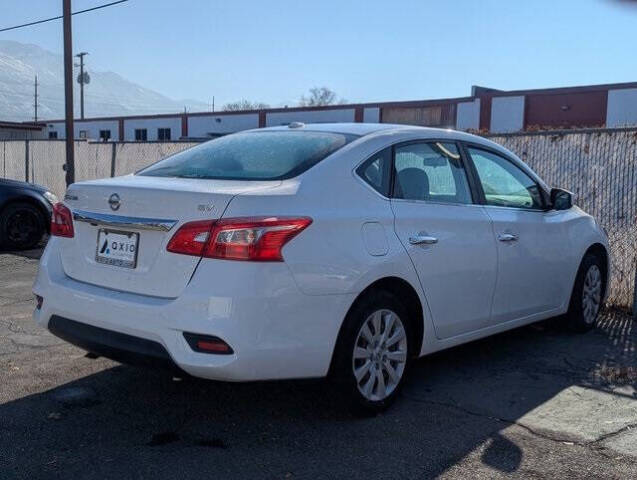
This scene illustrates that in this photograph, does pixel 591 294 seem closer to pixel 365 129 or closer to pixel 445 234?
pixel 445 234

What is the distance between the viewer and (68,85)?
14391 millimetres

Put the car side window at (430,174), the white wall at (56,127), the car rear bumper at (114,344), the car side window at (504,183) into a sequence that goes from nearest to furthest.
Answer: the car rear bumper at (114,344) → the car side window at (430,174) → the car side window at (504,183) → the white wall at (56,127)

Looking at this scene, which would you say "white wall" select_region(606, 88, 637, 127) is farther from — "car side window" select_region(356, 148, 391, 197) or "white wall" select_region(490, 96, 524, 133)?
"car side window" select_region(356, 148, 391, 197)

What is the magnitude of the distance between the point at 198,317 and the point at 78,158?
13.0 metres

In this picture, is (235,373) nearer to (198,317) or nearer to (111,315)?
(198,317)

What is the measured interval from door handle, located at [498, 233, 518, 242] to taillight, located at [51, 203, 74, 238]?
2800 mm

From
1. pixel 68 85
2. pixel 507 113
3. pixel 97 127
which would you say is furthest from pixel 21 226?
pixel 97 127

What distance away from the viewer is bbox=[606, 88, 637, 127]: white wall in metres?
30.5

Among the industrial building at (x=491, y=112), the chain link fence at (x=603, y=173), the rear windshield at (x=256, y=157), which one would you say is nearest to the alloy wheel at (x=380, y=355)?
the rear windshield at (x=256, y=157)

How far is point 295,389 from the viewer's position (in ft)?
15.2

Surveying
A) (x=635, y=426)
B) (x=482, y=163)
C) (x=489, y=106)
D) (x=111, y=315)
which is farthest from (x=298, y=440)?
(x=489, y=106)

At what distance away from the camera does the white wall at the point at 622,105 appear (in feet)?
99.9

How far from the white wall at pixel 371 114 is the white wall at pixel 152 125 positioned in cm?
1462

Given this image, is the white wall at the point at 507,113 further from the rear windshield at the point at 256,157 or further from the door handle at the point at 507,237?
the rear windshield at the point at 256,157
